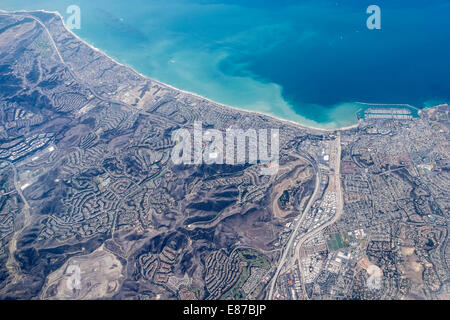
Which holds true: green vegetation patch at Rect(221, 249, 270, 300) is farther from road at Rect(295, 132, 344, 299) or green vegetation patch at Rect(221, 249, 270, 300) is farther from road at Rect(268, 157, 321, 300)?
road at Rect(295, 132, 344, 299)

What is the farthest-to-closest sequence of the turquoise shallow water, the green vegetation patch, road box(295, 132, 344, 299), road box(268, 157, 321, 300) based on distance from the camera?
1. the turquoise shallow water
2. road box(295, 132, 344, 299)
3. road box(268, 157, 321, 300)
4. the green vegetation patch

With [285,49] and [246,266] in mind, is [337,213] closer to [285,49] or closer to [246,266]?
[246,266]

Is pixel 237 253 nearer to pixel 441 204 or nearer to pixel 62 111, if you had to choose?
pixel 441 204

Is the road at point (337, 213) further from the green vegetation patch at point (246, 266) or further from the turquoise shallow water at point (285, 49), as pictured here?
the turquoise shallow water at point (285, 49)

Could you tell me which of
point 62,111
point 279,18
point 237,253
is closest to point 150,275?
point 237,253

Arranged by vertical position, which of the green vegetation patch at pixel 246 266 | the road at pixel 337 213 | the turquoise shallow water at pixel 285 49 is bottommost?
the green vegetation patch at pixel 246 266

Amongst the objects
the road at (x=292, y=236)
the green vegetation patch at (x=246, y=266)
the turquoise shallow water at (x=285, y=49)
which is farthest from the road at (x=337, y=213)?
the turquoise shallow water at (x=285, y=49)

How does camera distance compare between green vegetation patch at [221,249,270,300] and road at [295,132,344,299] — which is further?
road at [295,132,344,299]

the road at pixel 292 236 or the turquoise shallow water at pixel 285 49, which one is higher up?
the turquoise shallow water at pixel 285 49

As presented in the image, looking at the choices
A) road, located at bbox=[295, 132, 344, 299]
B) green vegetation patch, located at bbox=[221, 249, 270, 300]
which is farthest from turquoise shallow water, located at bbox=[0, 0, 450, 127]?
green vegetation patch, located at bbox=[221, 249, 270, 300]
